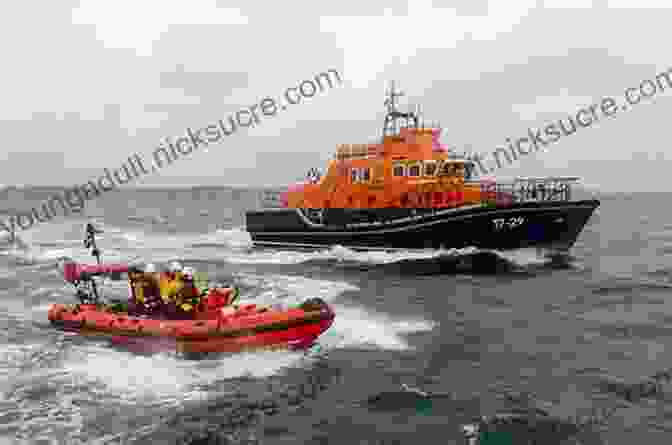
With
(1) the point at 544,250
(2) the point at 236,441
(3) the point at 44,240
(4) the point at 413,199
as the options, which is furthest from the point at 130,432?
(3) the point at 44,240

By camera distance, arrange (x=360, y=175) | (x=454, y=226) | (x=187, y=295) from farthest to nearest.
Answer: (x=360, y=175), (x=454, y=226), (x=187, y=295)

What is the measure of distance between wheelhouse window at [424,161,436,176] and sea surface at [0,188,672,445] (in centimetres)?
586

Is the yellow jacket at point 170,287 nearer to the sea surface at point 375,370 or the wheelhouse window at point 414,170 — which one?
the sea surface at point 375,370

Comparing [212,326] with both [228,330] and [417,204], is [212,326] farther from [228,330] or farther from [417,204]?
[417,204]

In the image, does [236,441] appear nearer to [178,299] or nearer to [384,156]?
[178,299]

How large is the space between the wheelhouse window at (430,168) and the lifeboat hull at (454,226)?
1903 mm

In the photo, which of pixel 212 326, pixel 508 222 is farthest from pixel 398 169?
pixel 212 326

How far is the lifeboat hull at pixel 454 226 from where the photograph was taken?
2381 centimetres

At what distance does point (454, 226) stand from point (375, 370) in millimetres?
13898

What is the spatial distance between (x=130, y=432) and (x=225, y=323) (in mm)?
3379

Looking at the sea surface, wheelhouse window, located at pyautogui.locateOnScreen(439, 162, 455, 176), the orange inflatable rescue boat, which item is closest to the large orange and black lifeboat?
wheelhouse window, located at pyautogui.locateOnScreen(439, 162, 455, 176)

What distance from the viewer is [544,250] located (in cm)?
2500

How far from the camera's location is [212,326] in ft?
40.1

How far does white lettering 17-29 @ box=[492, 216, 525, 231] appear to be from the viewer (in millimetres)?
23875
